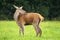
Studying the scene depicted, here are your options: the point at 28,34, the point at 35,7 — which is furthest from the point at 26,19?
the point at 35,7

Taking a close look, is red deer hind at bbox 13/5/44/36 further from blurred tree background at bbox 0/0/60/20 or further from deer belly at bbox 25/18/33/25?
blurred tree background at bbox 0/0/60/20

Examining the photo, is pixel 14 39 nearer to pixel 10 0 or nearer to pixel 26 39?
pixel 26 39

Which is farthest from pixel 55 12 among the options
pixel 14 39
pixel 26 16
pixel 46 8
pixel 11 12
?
pixel 14 39

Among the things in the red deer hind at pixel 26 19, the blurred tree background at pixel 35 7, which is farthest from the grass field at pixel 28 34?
the blurred tree background at pixel 35 7

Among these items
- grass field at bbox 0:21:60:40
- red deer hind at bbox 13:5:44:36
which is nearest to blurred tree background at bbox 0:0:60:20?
grass field at bbox 0:21:60:40

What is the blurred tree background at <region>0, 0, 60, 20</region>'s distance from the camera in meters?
38.5

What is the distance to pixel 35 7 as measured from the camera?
1586 inches

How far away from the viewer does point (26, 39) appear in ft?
44.5

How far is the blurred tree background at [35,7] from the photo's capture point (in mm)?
38531

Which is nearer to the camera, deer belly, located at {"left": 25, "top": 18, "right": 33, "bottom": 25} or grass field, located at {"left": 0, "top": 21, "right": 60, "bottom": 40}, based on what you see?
grass field, located at {"left": 0, "top": 21, "right": 60, "bottom": 40}

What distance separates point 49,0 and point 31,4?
106 inches

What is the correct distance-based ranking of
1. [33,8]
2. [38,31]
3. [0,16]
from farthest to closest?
[33,8], [0,16], [38,31]

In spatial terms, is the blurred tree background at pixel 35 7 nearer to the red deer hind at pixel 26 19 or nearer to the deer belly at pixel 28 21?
the red deer hind at pixel 26 19

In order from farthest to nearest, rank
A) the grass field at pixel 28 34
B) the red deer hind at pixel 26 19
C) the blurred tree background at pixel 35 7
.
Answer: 1. the blurred tree background at pixel 35 7
2. the red deer hind at pixel 26 19
3. the grass field at pixel 28 34
